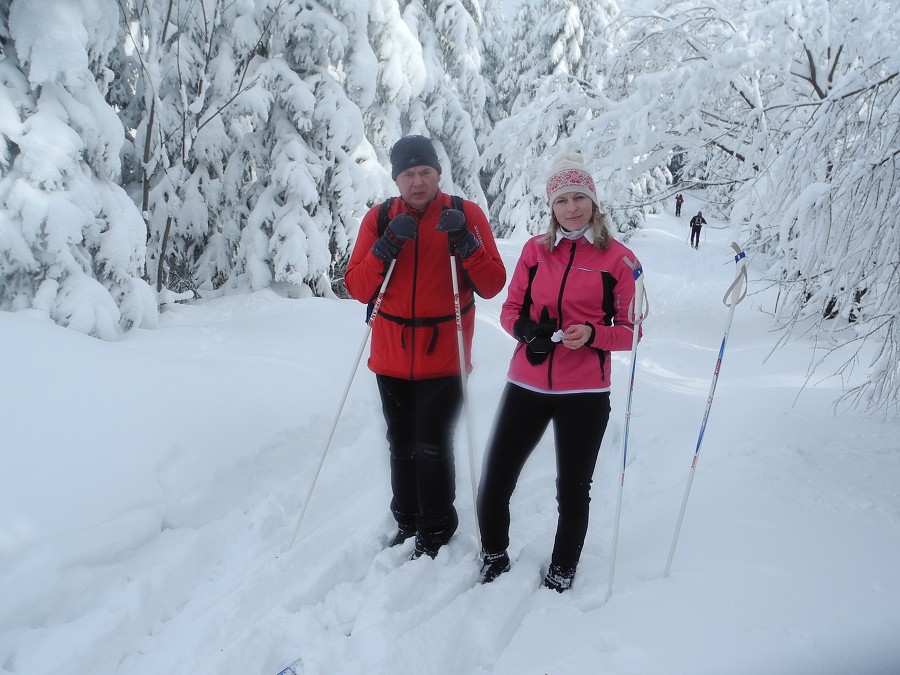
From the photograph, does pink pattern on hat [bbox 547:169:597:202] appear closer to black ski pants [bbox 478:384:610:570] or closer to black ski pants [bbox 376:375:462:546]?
black ski pants [bbox 478:384:610:570]

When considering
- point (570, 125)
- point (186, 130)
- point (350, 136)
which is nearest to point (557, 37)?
point (570, 125)

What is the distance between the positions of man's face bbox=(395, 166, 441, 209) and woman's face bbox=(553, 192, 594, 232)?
594 mm

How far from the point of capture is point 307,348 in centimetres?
587

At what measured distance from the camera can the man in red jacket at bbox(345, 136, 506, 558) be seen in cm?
260

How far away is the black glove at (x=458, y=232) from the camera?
2.46 metres

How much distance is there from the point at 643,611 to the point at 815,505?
157 cm

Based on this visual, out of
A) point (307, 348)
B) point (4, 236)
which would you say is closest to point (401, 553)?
point (307, 348)

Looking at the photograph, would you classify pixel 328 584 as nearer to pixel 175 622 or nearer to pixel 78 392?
pixel 175 622

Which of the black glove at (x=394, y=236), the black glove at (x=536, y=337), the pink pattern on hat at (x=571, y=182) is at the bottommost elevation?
the black glove at (x=536, y=337)

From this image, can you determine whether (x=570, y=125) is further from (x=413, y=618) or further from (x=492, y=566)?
(x=413, y=618)

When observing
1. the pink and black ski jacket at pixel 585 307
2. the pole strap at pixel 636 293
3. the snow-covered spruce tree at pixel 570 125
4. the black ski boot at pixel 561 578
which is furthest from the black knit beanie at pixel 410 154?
the snow-covered spruce tree at pixel 570 125

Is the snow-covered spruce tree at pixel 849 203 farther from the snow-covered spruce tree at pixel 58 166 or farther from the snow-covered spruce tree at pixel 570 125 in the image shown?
the snow-covered spruce tree at pixel 58 166

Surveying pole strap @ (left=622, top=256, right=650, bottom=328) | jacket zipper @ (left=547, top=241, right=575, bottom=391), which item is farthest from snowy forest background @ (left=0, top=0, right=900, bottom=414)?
jacket zipper @ (left=547, top=241, right=575, bottom=391)

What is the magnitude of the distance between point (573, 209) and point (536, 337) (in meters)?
0.60
